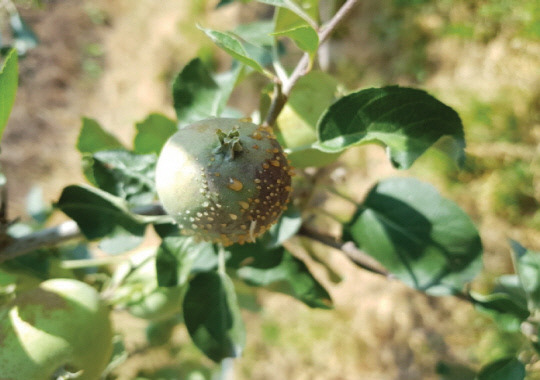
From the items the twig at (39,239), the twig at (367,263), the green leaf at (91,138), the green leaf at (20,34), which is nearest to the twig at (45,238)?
the twig at (39,239)

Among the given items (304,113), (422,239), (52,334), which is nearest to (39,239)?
(52,334)

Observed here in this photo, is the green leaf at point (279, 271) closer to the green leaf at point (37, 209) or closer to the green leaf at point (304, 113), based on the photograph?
the green leaf at point (304, 113)

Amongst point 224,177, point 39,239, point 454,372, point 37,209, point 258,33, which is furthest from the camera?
point 37,209

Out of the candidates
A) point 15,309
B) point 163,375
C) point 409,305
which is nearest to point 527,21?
point 409,305

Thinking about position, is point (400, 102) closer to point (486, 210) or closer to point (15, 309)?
point (15, 309)

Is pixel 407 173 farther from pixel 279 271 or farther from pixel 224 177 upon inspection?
pixel 224 177

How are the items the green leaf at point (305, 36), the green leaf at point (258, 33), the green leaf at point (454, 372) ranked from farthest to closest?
the green leaf at point (454, 372) < the green leaf at point (258, 33) < the green leaf at point (305, 36)
